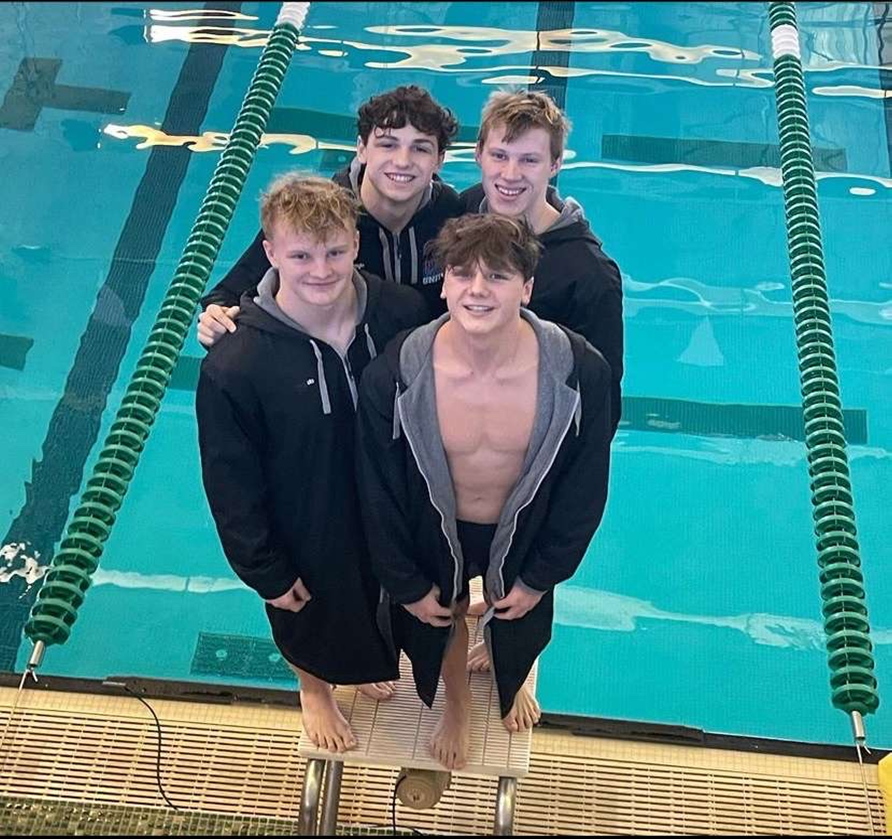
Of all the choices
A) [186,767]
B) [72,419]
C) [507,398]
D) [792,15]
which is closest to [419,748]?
[186,767]

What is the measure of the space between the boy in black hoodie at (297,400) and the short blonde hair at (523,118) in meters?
0.46

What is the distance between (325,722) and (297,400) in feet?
2.83

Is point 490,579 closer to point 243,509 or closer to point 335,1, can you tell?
point 243,509

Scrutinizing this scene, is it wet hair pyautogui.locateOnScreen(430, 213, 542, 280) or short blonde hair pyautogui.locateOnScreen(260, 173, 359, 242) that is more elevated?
short blonde hair pyautogui.locateOnScreen(260, 173, 359, 242)

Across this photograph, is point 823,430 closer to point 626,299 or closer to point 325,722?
point 325,722

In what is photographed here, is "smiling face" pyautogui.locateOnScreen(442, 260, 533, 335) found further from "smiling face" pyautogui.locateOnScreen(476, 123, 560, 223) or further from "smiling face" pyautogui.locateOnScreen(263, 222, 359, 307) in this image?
"smiling face" pyautogui.locateOnScreen(476, 123, 560, 223)

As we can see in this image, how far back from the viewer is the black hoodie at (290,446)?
202 centimetres

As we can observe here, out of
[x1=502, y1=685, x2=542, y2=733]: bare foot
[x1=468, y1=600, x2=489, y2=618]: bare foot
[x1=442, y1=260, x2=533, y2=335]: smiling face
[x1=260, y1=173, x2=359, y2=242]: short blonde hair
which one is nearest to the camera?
[x1=442, y1=260, x2=533, y2=335]: smiling face

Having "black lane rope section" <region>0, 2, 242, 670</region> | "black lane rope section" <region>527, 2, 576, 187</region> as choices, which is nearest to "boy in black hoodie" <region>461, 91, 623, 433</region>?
"black lane rope section" <region>0, 2, 242, 670</region>

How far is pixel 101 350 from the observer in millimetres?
4965

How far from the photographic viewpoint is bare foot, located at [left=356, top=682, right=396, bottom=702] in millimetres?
2571

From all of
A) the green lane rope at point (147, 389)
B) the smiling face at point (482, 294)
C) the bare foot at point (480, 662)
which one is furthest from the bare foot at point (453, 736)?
the green lane rope at point (147, 389)

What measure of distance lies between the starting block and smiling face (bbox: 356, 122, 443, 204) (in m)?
1.17

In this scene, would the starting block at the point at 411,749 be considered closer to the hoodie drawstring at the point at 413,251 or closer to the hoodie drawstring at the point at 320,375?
the hoodie drawstring at the point at 320,375
